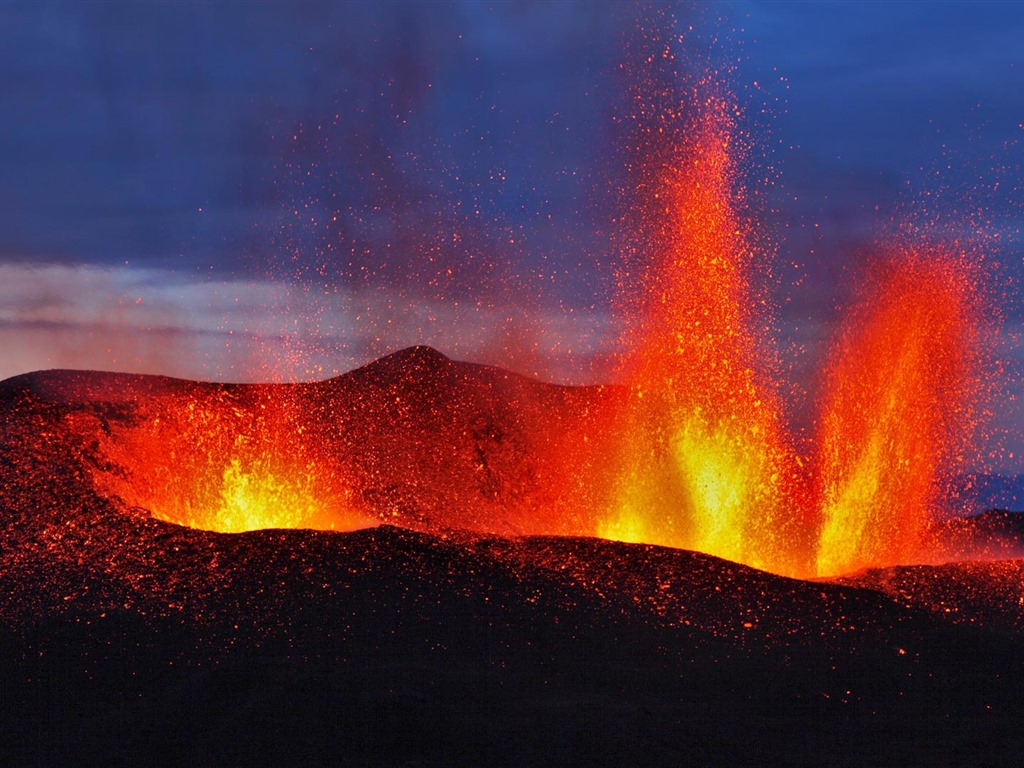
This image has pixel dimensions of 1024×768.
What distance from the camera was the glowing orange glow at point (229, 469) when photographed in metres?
16.3

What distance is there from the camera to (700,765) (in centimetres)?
836

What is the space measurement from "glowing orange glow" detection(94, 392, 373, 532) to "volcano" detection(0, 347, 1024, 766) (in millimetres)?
234

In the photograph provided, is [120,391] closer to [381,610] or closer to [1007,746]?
[381,610]

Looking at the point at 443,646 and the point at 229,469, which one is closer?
the point at 443,646

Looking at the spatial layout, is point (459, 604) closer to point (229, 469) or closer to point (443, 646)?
point (443, 646)

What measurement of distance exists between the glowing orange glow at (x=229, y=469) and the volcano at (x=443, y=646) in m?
0.23

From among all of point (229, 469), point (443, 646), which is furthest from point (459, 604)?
point (229, 469)

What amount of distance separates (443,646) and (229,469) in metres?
8.91

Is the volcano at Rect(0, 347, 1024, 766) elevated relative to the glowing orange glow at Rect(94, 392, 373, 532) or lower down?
lower down

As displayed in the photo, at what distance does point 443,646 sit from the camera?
1002 cm

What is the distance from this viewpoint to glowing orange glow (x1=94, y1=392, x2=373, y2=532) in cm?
1634

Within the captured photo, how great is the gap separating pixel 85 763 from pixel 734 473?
43.1 feet

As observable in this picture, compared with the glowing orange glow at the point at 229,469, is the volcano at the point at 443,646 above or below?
below

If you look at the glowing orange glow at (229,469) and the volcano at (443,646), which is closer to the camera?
the volcano at (443,646)
